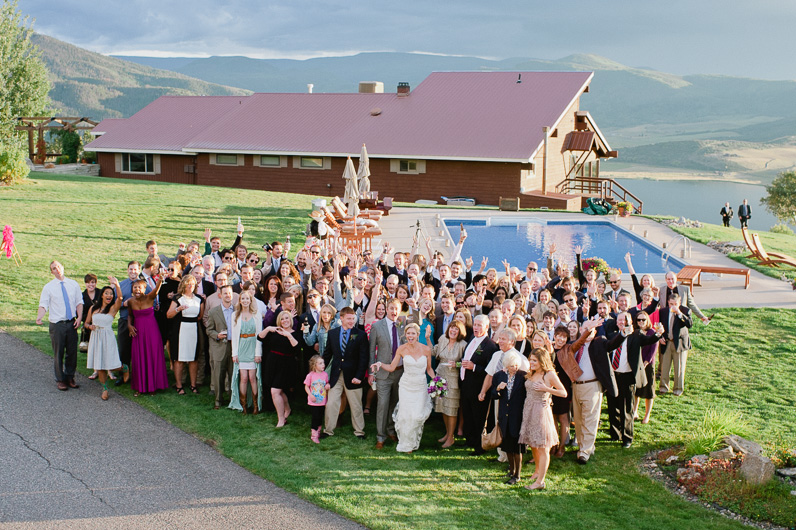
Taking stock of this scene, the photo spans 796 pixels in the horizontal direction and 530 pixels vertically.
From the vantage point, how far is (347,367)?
961cm

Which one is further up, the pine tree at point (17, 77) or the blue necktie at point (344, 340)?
the pine tree at point (17, 77)

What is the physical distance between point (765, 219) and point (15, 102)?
4675 inches

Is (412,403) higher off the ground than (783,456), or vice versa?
(412,403)

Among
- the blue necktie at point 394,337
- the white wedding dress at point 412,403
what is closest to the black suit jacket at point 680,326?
the white wedding dress at point 412,403

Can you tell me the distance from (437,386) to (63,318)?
572cm

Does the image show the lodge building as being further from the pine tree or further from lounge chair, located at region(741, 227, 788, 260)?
lounge chair, located at region(741, 227, 788, 260)

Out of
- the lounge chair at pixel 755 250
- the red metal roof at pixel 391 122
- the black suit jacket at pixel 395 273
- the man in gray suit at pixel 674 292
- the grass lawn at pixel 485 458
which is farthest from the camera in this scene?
the red metal roof at pixel 391 122

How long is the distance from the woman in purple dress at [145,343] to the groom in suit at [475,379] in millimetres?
4615

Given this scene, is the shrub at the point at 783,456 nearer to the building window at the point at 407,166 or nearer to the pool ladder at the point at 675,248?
the pool ladder at the point at 675,248

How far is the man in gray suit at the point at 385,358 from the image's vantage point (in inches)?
377

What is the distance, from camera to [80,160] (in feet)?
143

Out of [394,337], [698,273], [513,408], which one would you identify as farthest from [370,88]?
[513,408]

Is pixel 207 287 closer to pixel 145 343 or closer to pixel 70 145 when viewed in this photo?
pixel 145 343

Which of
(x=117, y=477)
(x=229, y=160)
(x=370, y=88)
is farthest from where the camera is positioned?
(x=370, y=88)
